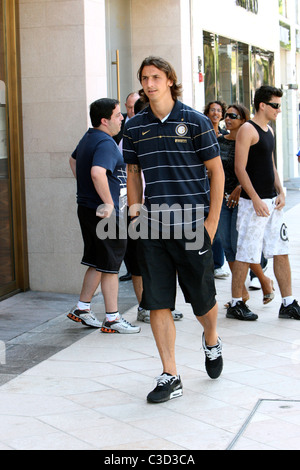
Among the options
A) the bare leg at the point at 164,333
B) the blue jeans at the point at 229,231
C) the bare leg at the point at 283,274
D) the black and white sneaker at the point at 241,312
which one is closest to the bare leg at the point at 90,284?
the black and white sneaker at the point at 241,312

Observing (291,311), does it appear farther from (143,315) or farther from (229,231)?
(143,315)

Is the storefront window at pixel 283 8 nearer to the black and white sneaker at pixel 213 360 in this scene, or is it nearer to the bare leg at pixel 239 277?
the bare leg at pixel 239 277

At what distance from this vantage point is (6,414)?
457 centimetres

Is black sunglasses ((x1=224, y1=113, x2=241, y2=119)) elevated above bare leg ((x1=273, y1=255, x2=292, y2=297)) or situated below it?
above

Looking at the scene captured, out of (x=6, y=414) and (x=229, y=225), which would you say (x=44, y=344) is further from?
(x=229, y=225)

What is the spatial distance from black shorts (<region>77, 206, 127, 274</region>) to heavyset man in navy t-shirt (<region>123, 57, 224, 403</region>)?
1553mm

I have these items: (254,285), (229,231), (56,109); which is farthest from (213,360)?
(56,109)

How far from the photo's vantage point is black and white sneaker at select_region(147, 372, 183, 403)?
15.5 ft

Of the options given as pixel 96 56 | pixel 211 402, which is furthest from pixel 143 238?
pixel 96 56

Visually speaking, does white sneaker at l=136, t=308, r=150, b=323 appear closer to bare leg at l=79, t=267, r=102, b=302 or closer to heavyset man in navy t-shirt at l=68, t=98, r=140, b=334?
heavyset man in navy t-shirt at l=68, t=98, r=140, b=334

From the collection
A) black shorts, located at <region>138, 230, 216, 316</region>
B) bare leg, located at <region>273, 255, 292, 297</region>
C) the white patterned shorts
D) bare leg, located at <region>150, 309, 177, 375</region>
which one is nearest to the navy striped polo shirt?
black shorts, located at <region>138, 230, 216, 316</region>

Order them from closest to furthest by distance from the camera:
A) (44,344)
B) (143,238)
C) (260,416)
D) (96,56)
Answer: (260,416), (143,238), (44,344), (96,56)

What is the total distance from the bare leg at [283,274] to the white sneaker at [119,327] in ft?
4.30
